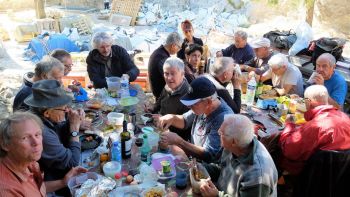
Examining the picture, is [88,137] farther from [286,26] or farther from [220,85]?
[286,26]

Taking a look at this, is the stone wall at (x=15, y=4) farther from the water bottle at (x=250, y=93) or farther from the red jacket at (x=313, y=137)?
the red jacket at (x=313, y=137)

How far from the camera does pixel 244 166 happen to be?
2.93m

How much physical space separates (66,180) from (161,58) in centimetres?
315

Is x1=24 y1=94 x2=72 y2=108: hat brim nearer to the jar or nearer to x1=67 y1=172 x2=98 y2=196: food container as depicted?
x1=67 y1=172 x2=98 y2=196: food container

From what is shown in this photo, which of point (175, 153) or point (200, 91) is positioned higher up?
point (200, 91)

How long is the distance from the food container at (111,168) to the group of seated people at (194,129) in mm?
263

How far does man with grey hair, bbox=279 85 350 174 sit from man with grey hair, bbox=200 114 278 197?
50.0 inches

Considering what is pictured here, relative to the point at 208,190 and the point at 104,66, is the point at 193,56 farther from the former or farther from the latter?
the point at 208,190

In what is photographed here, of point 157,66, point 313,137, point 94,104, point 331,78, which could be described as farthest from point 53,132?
point 331,78

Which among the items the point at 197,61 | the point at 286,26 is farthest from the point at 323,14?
the point at 197,61

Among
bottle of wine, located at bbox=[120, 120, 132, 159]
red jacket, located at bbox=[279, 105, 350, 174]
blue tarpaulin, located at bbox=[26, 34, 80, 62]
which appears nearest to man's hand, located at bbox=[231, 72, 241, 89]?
red jacket, located at bbox=[279, 105, 350, 174]

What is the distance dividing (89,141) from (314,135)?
278 cm

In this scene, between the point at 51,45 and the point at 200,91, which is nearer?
the point at 200,91

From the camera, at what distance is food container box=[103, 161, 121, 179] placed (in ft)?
10.8
